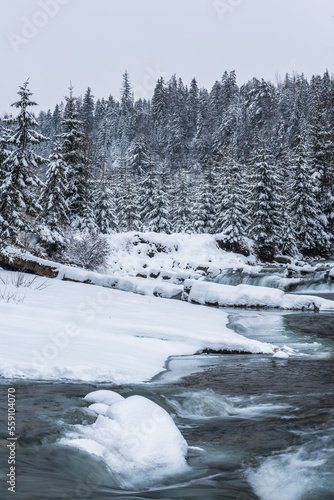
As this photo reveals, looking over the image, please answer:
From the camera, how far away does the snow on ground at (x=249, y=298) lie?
15.5m

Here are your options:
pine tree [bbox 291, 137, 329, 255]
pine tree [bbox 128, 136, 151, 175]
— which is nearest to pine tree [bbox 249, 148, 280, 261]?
pine tree [bbox 291, 137, 329, 255]

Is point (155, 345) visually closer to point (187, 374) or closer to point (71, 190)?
point (187, 374)

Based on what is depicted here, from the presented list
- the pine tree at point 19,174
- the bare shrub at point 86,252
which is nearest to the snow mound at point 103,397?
the pine tree at point 19,174

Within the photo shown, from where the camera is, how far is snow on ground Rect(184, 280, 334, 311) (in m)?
15.5

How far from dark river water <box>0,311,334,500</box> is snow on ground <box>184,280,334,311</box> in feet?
29.2

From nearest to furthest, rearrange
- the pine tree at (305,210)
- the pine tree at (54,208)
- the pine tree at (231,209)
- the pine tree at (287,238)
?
the pine tree at (54,208), the pine tree at (231,209), the pine tree at (287,238), the pine tree at (305,210)

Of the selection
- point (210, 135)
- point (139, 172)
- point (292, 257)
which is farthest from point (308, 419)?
point (210, 135)

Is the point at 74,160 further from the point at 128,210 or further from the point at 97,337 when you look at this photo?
the point at 97,337

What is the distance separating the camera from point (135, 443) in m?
3.29

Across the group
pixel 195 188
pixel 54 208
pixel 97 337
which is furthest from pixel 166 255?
pixel 195 188

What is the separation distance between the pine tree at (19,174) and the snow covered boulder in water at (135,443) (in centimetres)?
1365

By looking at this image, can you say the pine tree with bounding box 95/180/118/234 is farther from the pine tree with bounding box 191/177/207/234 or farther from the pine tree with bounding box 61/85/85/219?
the pine tree with bounding box 191/177/207/234

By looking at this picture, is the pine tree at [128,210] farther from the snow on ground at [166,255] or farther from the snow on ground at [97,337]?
the snow on ground at [97,337]

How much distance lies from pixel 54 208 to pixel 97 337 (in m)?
16.6
